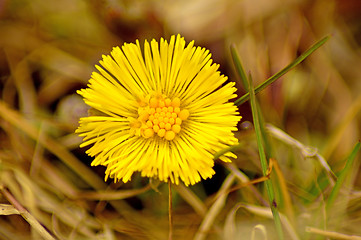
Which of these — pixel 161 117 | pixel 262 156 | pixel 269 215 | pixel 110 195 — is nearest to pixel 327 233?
pixel 269 215

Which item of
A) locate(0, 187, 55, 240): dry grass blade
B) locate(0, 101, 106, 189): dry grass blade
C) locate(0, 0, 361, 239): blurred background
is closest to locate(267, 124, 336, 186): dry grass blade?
locate(0, 0, 361, 239): blurred background

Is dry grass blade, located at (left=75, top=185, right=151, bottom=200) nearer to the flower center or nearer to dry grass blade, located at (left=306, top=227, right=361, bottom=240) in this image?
the flower center

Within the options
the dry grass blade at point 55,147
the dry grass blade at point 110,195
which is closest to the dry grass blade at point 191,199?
the dry grass blade at point 110,195

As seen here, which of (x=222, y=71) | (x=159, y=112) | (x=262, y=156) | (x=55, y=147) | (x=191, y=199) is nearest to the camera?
(x=262, y=156)

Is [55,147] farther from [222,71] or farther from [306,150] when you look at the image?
[306,150]

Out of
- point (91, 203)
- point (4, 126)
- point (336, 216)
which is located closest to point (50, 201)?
point (91, 203)
